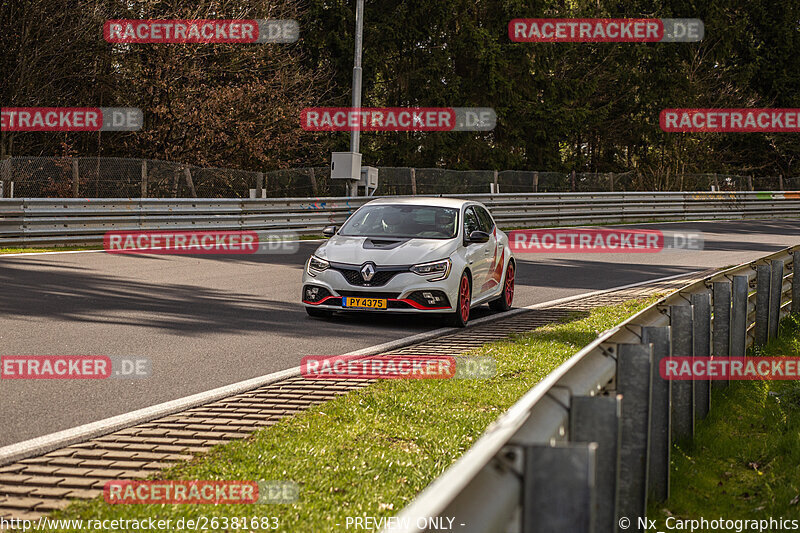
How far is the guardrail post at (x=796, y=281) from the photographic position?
1197 cm

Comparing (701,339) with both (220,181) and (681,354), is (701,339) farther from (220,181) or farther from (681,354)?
(220,181)

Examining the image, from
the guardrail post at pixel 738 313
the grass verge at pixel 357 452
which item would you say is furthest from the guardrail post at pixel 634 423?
the guardrail post at pixel 738 313

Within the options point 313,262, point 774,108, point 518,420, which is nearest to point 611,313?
point 313,262

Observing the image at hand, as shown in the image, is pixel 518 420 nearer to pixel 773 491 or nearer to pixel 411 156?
pixel 773 491

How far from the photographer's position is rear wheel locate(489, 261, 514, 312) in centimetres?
1339

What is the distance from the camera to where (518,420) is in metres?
2.68

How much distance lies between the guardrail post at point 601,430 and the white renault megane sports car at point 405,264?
317 inches

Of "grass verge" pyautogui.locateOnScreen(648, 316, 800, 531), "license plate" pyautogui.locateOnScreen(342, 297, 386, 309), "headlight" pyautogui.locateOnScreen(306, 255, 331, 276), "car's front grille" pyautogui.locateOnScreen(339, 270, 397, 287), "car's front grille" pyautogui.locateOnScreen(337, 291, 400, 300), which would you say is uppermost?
"headlight" pyautogui.locateOnScreen(306, 255, 331, 276)

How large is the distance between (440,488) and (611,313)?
10.5m

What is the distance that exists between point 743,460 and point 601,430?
3.29m

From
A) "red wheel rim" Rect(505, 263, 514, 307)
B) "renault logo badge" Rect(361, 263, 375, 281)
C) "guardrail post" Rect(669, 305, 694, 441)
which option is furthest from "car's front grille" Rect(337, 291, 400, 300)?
"guardrail post" Rect(669, 305, 694, 441)

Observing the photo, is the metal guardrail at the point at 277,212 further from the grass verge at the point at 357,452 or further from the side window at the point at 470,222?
the grass verge at the point at 357,452

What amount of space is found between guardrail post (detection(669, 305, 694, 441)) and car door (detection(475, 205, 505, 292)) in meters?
6.56

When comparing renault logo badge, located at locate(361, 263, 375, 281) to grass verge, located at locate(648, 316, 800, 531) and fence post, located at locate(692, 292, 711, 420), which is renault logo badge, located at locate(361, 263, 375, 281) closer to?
grass verge, located at locate(648, 316, 800, 531)
